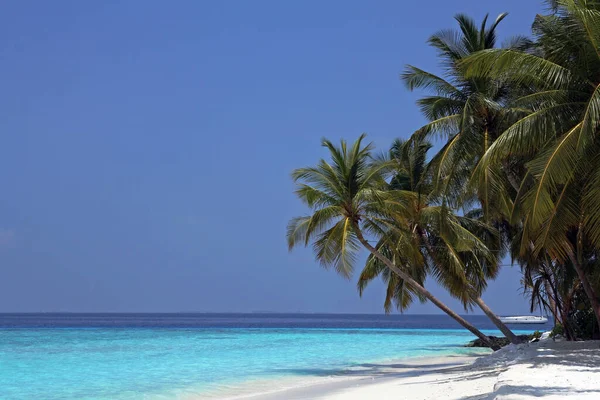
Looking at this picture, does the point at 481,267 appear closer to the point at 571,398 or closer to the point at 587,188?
the point at 587,188

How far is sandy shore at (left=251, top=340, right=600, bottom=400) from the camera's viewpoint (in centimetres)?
745

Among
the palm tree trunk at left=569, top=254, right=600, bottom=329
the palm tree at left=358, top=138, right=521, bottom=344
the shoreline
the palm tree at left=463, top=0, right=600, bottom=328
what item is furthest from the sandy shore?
the palm tree at left=358, top=138, right=521, bottom=344

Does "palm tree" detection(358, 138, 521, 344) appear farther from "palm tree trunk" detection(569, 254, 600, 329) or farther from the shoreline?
"palm tree trunk" detection(569, 254, 600, 329)

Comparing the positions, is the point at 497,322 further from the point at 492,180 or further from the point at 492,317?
the point at 492,180

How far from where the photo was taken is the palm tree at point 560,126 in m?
9.53

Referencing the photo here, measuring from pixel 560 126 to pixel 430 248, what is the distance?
9241 millimetres

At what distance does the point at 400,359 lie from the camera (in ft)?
68.8

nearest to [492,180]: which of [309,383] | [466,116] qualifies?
Result: [466,116]

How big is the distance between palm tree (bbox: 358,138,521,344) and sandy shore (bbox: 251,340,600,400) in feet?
8.96

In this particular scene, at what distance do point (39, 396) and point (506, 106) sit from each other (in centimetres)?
1166

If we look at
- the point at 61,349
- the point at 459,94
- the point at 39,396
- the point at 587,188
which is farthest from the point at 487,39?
the point at 61,349

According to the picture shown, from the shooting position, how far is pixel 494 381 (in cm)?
1059

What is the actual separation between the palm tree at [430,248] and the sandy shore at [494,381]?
273 cm

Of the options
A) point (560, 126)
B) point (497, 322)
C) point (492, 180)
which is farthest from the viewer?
point (497, 322)
